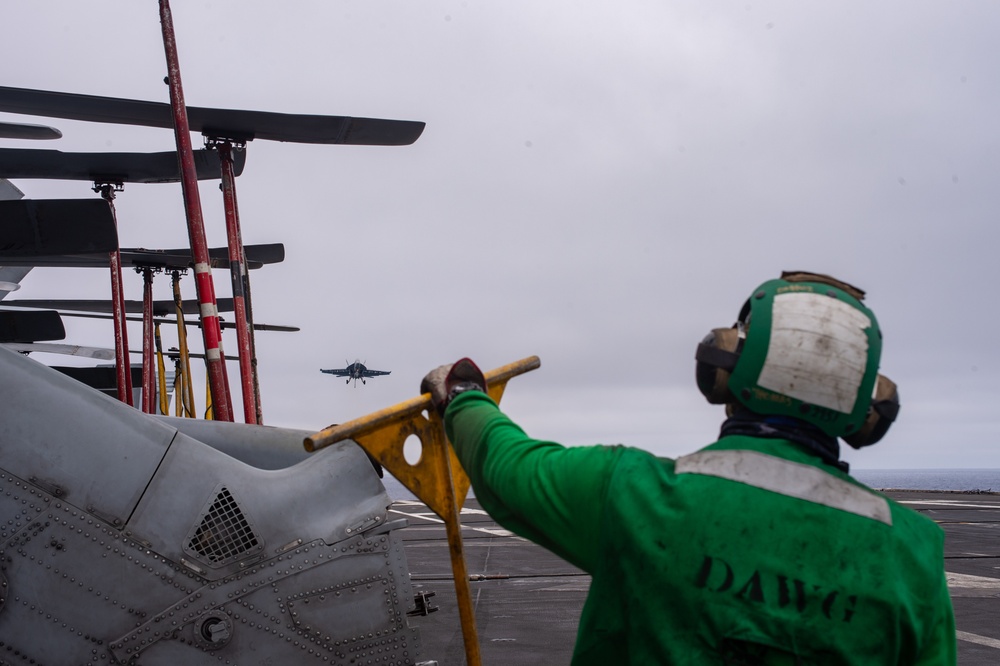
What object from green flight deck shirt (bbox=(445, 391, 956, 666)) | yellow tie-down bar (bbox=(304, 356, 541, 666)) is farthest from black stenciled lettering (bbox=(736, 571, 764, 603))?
yellow tie-down bar (bbox=(304, 356, 541, 666))

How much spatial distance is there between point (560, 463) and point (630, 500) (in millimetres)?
191

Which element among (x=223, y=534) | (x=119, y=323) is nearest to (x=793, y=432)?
(x=223, y=534)

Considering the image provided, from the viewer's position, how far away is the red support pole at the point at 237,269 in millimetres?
9070

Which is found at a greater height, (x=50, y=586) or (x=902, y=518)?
(x=902, y=518)

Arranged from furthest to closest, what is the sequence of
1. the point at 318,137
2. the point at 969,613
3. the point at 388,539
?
the point at 318,137
the point at 969,613
the point at 388,539

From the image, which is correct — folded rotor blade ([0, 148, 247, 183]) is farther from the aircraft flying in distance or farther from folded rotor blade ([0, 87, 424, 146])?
the aircraft flying in distance

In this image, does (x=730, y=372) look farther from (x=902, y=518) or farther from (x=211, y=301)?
(x=211, y=301)

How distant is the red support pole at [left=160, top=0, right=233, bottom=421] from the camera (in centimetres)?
795

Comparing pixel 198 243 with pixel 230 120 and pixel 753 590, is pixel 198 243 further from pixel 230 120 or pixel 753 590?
pixel 753 590

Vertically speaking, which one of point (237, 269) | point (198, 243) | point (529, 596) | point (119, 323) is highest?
point (198, 243)

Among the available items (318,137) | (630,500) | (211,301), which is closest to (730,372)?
(630,500)

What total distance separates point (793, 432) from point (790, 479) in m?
0.17

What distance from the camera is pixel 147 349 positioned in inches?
535

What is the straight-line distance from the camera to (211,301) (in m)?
8.03
